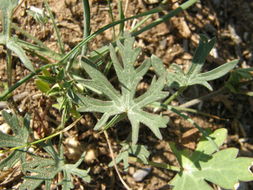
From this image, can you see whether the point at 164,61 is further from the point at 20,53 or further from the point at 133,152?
the point at 20,53

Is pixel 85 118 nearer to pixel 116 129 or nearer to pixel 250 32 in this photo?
pixel 116 129

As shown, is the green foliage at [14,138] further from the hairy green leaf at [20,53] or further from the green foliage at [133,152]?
the green foliage at [133,152]

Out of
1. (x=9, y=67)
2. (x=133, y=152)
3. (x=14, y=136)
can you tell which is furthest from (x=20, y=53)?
(x=133, y=152)

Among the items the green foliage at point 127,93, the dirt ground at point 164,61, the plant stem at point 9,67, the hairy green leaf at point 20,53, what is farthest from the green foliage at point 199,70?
the plant stem at point 9,67

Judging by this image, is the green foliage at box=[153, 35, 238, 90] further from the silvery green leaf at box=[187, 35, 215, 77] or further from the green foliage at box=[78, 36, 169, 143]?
the green foliage at box=[78, 36, 169, 143]

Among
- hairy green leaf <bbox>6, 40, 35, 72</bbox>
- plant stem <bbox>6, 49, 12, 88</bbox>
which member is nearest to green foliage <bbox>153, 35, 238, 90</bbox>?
hairy green leaf <bbox>6, 40, 35, 72</bbox>

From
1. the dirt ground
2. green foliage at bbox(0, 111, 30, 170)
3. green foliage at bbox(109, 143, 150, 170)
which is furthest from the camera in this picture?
the dirt ground

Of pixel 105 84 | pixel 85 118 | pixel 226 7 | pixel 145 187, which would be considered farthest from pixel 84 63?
pixel 226 7
